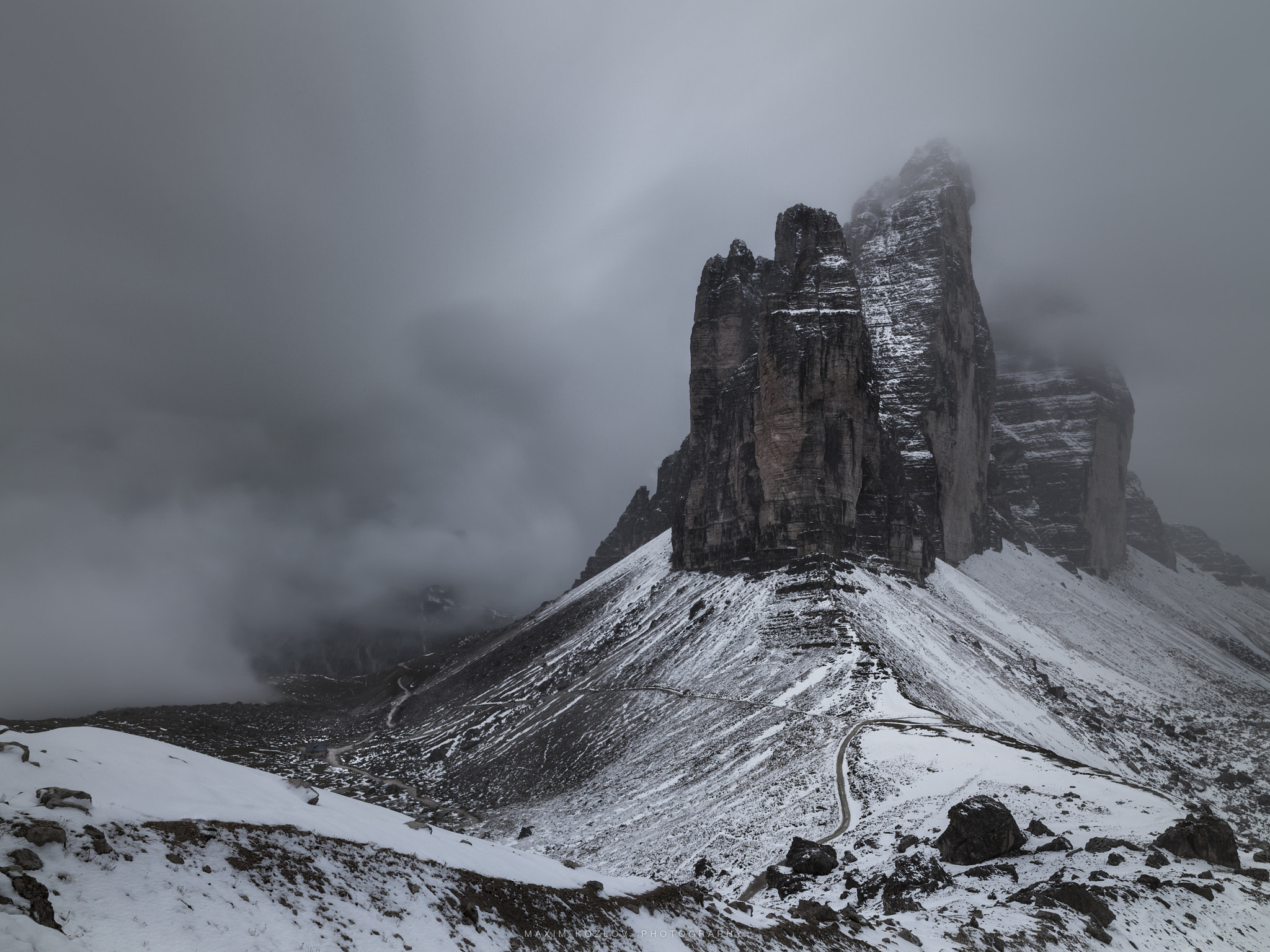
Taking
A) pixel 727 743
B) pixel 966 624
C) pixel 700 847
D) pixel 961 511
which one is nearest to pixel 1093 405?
pixel 961 511

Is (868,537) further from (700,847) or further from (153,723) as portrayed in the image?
(153,723)

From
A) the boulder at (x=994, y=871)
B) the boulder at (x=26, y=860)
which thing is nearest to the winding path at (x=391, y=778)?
the boulder at (x=994, y=871)

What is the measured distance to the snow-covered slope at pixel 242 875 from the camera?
5816mm

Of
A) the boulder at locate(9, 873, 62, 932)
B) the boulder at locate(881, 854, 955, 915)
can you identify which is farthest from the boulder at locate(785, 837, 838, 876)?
the boulder at locate(9, 873, 62, 932)

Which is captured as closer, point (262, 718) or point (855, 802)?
point (855, 802)

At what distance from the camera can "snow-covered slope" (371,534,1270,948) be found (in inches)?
1018

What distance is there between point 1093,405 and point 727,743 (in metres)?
149

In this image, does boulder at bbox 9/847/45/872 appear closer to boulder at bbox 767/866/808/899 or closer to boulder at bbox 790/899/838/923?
boulder at bbox 790/899/838/923

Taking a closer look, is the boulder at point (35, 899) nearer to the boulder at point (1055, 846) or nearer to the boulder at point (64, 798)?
the boulder at point (64, 798)

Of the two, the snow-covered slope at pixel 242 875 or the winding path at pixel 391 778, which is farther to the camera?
the winding path at pixel 391 778

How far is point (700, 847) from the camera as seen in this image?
2702cm

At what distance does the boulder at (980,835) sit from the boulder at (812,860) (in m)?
3.43

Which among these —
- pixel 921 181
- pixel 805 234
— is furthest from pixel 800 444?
pixel 921 181

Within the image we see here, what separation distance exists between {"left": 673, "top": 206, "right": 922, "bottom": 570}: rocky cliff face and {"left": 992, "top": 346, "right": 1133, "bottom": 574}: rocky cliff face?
248 feet
